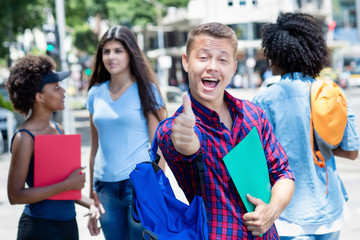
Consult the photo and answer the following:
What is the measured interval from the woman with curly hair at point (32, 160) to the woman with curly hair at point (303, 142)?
1.17 metres

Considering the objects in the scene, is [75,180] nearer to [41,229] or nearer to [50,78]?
[41,229]

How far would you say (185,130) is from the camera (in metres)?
1.54

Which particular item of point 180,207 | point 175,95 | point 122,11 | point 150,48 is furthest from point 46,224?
point 150,48

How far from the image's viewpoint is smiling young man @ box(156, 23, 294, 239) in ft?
5.58

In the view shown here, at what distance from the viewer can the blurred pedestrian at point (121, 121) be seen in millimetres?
3164

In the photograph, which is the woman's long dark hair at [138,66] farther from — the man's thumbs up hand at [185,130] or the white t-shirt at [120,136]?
the man's thumbs up hand at [185,130]

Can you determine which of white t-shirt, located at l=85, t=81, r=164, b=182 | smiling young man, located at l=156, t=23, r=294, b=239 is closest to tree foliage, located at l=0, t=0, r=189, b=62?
white t-shirt, located at l=85, t=81, r=164, b=182

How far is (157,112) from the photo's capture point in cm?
324

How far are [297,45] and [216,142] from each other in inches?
51.8

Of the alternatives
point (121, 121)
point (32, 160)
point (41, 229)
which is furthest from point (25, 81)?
point (41, 229)

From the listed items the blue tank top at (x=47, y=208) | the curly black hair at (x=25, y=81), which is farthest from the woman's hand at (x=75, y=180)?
the curly black hair at (x=25, y=81)

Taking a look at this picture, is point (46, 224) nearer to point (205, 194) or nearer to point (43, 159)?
point (43, 159)

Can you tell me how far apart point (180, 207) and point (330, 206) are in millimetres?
1288

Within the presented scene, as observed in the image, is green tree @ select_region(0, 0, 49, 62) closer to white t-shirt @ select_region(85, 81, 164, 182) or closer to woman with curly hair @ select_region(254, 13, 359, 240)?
white t-shirt @ select_region(85, 81, 164, 182)
